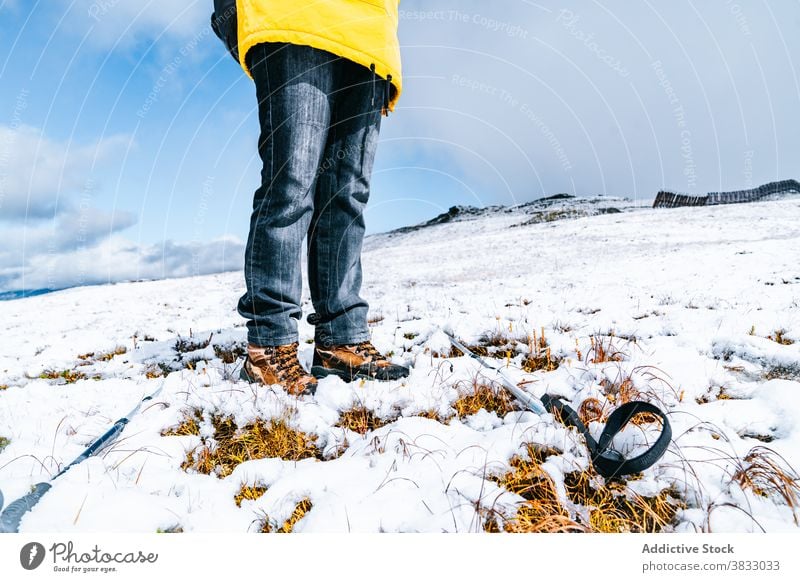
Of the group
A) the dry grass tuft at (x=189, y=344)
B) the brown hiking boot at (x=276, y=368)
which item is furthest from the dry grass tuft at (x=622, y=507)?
the dry grass tuft at (x=189, y=344)

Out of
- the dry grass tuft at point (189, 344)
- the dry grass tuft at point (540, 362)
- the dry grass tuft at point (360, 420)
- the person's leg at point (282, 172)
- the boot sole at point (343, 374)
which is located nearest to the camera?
the dry grass tuft at point (360, 420)

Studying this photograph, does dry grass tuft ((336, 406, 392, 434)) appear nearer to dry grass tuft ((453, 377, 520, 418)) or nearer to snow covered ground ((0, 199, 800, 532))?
snow covered ground ((0, 199, 800, 532))

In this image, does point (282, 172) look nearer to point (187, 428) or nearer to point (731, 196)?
point (187, 428)

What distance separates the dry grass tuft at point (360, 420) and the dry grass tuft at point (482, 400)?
380mm

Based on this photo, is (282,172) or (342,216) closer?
(282,172)

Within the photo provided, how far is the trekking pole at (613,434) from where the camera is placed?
1.17 m

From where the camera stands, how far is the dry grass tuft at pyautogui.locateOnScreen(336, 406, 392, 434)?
188 cm

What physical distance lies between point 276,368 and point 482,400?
1.18 m

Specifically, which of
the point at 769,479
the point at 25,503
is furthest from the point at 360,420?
the point at 769,479

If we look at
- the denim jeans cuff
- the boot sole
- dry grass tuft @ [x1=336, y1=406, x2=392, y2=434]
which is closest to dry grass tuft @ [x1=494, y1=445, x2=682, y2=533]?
dry grass tuft @ [x1=336, y1=406, x2=392, y2=434]

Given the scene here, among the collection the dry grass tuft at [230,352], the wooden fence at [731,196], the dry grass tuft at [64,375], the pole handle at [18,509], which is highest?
the wooden fence at [731,196]

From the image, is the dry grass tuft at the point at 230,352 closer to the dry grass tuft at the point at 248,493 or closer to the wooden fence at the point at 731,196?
the dry grass tuft at the point at 248,493

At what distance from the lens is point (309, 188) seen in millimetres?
2412

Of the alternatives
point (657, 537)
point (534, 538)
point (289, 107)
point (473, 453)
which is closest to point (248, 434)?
point (473, 453)
